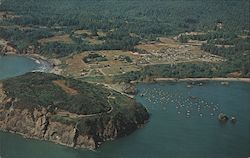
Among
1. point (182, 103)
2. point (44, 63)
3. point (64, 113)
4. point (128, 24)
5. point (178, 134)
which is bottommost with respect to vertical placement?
point (128, 24)

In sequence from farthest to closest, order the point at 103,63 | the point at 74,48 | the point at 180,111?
1. the point at 74,48
2. the point at 103,63
3. the point at 180,111

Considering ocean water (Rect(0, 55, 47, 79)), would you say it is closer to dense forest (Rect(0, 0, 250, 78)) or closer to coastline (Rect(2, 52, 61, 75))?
coastline (Rect(2, 52, 61, 75))

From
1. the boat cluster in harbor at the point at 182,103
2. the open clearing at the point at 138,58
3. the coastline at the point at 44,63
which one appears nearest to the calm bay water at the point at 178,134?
the boat cluster in harbor at the point at 182,103

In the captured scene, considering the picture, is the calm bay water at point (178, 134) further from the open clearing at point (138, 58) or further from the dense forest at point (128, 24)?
the dense forest at point (128, 24)

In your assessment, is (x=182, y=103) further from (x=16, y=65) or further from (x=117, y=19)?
(x=117, y=19)

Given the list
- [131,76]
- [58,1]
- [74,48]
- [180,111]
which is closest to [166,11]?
[58,1]

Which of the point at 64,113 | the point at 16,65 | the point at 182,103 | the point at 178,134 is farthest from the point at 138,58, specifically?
the point at 64,113

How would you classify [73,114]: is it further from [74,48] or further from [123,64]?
[74,48]
